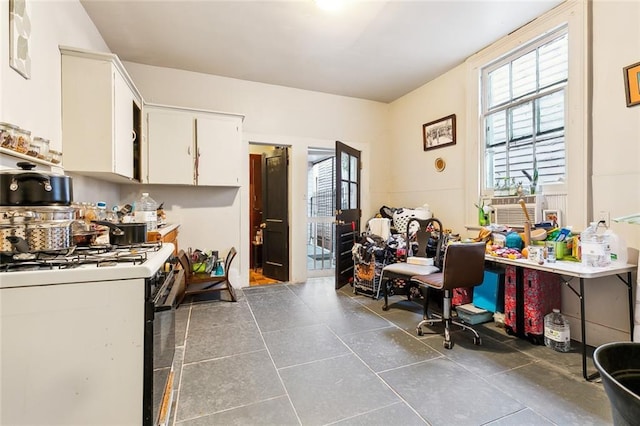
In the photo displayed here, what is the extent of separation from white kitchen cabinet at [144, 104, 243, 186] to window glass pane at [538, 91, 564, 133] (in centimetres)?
316

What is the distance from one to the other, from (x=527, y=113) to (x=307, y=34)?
2.29 metres

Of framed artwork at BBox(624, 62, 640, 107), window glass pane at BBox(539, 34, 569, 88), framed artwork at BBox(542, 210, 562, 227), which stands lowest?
framed artwork at BBox(542, 210, 562, 227)

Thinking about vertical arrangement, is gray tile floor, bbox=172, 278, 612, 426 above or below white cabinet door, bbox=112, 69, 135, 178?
below

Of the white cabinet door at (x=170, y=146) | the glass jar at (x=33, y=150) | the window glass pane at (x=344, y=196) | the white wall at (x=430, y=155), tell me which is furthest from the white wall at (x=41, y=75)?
the white wall at (x=430, y=155)

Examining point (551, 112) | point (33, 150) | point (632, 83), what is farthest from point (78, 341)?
point (551, 112)

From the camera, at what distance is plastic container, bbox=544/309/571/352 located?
216 cm

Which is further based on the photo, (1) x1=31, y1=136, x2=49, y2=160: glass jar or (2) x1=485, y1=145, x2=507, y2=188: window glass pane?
(2) x1=485, y1=145, x2=507, y2=188: window glass pane

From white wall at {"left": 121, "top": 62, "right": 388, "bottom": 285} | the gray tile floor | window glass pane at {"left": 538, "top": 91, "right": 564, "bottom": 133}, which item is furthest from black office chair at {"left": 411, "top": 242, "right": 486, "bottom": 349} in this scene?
white wall at {"left": 121, "top": 62, "right": 388, "bottom": 285}

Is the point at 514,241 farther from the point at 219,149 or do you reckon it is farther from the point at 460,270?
the point at 219,149

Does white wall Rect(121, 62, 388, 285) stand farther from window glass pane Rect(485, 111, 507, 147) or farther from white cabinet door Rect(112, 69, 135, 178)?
window glass pane Rect(485, 111, 507, 147)

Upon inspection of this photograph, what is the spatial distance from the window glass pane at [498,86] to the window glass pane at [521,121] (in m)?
0.20

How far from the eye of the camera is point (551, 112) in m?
2.60

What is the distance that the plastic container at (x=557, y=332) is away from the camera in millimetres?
2156

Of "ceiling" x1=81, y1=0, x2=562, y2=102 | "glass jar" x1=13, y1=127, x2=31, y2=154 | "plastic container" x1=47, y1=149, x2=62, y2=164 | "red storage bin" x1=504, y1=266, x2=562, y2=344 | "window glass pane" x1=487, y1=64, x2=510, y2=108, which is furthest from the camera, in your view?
"window glass pane" x1=487, y1=64, x2=510, y2=108
